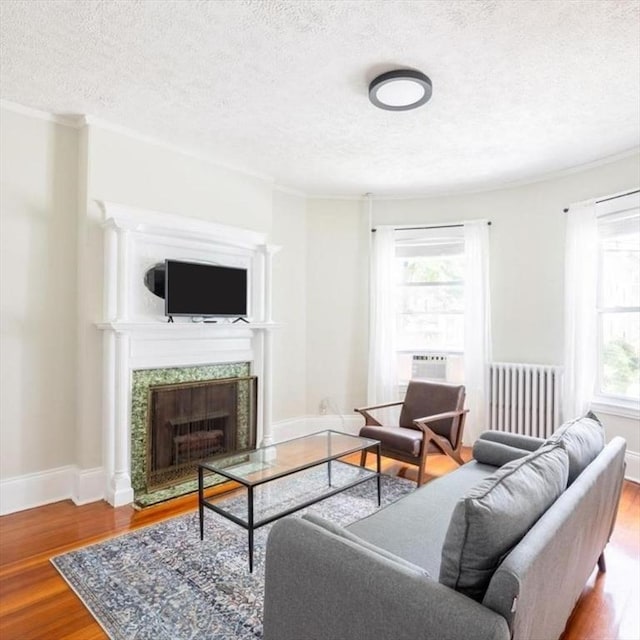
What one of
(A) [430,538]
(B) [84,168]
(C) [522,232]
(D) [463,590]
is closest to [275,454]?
(A) [430,538]

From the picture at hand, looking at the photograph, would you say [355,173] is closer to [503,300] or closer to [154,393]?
[503,300]

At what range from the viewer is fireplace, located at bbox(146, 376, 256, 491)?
134 inches

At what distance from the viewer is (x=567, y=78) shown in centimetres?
261

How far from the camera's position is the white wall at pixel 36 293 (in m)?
3.00

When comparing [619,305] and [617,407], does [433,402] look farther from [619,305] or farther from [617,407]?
[619,305]

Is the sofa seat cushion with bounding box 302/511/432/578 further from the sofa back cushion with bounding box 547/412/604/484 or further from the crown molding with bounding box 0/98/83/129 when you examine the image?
the crown molding with bounding box 0/98/83/129

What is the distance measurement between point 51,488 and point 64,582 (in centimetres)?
118

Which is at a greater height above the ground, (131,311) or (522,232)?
(522,232)

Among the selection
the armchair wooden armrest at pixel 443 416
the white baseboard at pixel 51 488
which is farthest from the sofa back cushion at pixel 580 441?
the white baseboard at pixel 51 488

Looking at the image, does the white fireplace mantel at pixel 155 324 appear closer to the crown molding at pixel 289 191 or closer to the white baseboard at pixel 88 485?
the white baseboard at pixel 88 485

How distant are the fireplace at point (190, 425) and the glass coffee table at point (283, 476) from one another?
0.56m

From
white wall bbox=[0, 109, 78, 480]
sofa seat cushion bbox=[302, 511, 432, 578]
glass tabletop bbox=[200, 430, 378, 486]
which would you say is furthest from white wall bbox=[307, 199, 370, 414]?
sofa seat cushion bbox=[302, 511, 432, 578]

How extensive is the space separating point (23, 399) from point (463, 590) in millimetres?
3088

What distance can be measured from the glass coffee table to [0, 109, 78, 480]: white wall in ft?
4.27
